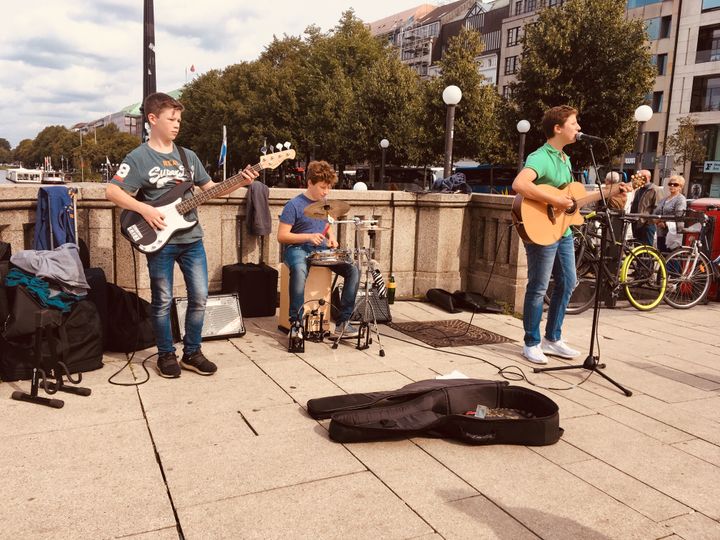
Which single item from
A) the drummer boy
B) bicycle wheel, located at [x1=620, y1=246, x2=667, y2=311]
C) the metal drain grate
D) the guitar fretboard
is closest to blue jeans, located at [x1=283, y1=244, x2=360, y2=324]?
the drummer boy

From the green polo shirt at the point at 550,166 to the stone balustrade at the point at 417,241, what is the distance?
1.84 m

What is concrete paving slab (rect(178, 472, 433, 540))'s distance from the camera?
9.23ft

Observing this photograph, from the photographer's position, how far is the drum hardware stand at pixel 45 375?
4340mm

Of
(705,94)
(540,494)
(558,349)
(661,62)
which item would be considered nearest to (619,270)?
(558,349)

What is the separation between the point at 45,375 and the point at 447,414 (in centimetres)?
278

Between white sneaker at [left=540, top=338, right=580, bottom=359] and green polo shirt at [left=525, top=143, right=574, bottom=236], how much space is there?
3.53 feet

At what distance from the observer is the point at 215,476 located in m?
3.34

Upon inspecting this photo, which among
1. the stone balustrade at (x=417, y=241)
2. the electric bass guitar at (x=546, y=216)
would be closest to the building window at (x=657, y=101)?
the stone balustrade at (x=417, y=241)

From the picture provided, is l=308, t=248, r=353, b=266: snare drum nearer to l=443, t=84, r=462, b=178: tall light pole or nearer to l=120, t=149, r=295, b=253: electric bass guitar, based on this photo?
l=120, t=149, r=295, b=253: electric bass guitar

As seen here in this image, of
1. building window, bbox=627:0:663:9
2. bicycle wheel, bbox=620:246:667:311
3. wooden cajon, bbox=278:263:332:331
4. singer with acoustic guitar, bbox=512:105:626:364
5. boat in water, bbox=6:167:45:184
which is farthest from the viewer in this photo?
boat in water, bbox=6:167:45:184

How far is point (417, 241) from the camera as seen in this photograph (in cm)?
856

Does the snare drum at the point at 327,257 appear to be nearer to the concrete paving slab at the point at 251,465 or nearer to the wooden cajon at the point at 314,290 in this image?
the wooden cajon at the point at 314,290

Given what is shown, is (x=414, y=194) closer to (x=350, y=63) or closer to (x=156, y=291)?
(x=156, y=291)

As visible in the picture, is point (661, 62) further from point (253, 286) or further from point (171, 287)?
point (171, 287)
